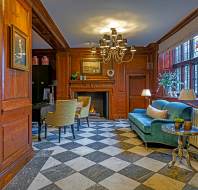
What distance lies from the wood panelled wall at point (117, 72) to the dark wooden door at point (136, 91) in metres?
0.15

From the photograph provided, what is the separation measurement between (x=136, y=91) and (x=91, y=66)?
75.0 inches

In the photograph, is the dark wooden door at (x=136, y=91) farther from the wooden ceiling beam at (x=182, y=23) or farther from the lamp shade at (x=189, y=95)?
the lamp shade at (x=189, y=95)

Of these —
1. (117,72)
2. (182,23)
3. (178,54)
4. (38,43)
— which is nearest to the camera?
(182,23)

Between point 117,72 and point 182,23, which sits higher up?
point 182,23

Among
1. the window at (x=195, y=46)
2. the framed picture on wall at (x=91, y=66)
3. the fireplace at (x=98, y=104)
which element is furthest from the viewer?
the fireplace at (x=98, y=104)

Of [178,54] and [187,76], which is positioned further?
[178,54]

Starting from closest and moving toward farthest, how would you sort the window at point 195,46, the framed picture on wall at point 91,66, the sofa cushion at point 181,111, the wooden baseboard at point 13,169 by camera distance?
the wooden baseboard at point 13,169, the sofa cushion at point 181,111, the window at point 195,46, the framed picture on wall at point 91,66

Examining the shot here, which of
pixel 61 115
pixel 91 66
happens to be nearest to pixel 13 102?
pixel 61 115

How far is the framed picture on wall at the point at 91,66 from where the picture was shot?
7246 millimetres

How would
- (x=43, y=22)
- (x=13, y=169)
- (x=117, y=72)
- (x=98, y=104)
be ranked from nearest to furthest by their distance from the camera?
1. (x=13, y=169)
2. (x=43, y=22)
3. (x=117, y=72)
4. (x=98, y=104)

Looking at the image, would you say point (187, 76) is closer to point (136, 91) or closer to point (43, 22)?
point (136, 91)

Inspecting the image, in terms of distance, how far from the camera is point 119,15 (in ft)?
12.9

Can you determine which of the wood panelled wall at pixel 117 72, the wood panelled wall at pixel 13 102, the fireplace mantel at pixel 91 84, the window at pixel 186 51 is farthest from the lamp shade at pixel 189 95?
the fireplace mantel at pixel 91 84

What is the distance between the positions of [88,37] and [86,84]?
196 cm
